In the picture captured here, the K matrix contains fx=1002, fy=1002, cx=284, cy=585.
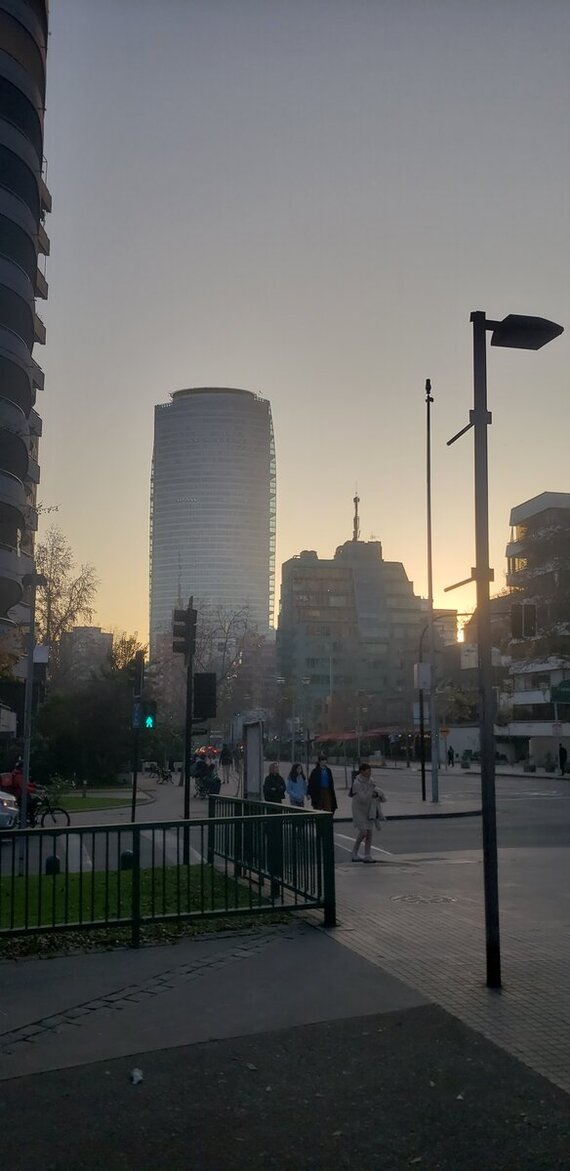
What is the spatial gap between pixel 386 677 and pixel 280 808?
106934 mm

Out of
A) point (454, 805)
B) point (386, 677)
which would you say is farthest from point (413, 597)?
point (454, 805)

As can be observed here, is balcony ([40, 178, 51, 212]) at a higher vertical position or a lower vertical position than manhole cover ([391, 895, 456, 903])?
higher

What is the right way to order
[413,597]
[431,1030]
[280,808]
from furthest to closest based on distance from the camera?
[413,597], [280,808], [431,1030]

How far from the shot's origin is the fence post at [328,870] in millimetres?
10398

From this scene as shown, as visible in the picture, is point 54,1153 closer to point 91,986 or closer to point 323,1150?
point 323,1150

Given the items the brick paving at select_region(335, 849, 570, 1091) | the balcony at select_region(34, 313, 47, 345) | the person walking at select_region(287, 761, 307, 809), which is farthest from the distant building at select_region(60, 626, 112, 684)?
the brick paving at select_region(335, 849, 570, 1091)

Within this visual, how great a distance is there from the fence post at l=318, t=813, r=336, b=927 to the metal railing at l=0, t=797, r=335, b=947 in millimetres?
10

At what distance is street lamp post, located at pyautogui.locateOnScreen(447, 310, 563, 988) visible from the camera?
7.81 metres

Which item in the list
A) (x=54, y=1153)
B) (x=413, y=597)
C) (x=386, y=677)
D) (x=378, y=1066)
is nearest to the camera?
(x=54, y=1153)

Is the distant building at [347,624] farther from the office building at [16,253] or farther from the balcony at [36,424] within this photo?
the office building at [16,253]

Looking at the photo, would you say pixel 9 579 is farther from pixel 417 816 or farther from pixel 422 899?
pixel 422 899

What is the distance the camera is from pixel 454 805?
105ft

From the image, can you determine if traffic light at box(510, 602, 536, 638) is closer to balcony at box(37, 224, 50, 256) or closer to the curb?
the curb

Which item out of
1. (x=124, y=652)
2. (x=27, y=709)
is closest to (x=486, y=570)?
(x=27, y=709)
